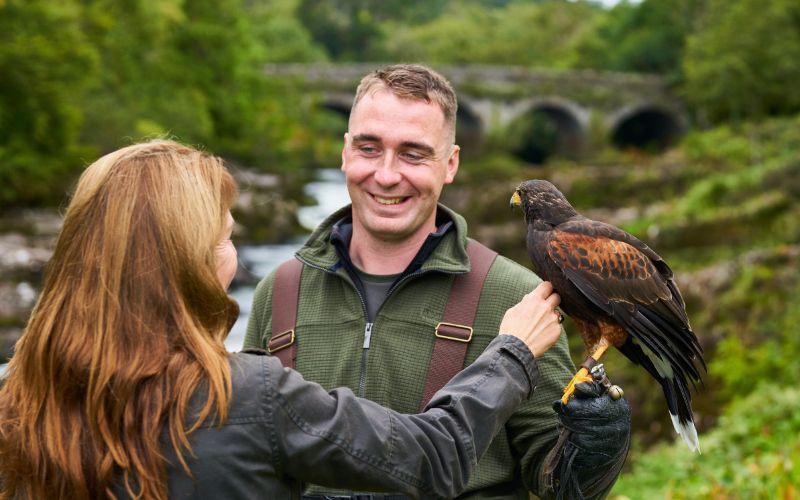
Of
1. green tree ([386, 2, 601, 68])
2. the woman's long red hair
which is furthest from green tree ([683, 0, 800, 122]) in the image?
the woman's long red hair

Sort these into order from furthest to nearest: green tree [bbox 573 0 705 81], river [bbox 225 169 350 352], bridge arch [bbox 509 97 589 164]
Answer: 1. bridge arch [bbox 509 97 589 164]
2. green tree [bbox 573 0 705 81]
3. river [bbox 225 169 350 352]

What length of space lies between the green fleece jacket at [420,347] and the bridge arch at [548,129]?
4958 cm

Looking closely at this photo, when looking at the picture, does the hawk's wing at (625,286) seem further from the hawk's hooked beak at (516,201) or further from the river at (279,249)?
the river at (279,249)

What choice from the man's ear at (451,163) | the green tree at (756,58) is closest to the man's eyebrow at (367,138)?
the man's ear at (451,163)

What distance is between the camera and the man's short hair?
345 centimetres

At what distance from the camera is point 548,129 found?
56531 mm

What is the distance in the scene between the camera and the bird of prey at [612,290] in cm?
318

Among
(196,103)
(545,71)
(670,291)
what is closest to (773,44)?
(545,71)

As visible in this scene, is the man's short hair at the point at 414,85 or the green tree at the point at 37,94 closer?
the man's short hair at the point at 414,85

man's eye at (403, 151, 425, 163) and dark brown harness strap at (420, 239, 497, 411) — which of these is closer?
dark brown harness strap at (420, 239, 497, 411)

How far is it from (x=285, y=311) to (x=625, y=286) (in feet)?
4.33

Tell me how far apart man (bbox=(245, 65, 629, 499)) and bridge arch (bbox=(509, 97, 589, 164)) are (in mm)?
49441

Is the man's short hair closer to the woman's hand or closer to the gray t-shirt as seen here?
the gray t-shirt

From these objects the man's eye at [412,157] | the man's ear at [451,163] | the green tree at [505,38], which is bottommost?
the green tree at [505,38]
